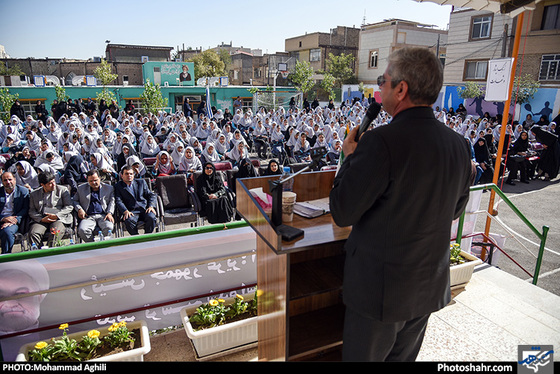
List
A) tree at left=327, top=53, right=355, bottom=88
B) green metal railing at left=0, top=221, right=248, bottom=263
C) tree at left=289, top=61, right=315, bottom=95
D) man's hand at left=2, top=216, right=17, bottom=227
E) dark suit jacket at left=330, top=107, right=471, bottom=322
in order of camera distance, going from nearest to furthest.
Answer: dark suit jacket at left=330, top=107, right=471, bottom=322
green metal railing at left=0, top=221, right=248, bottom=263
man's hand at left=2, top=216, right=17, bottom=227
tree at left=289, top=61, right=315, bottom=95
tree at left=327, top=53, right=355, bottom=88

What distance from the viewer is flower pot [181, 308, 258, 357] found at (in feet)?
8.24

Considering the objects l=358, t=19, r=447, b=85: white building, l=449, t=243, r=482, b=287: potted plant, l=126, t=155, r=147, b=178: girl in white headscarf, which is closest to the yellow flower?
l=449, t=243, r=482, b=287: potted plant

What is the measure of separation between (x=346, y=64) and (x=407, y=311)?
113ft

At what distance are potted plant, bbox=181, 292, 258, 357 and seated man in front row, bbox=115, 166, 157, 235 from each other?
104 inches

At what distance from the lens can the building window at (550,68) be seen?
18031 mm

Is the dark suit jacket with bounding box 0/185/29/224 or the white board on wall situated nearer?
the white board on wall

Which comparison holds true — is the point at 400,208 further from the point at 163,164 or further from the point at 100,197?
the point at 163,164

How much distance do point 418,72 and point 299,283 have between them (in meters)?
1.12

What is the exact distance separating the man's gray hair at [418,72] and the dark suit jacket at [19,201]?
5258mm

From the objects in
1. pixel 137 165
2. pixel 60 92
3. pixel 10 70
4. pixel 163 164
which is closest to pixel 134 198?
pixel 137 165

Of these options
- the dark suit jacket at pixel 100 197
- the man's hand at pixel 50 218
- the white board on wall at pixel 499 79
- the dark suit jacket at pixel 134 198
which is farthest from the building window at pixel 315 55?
the man's hand at pixel 50 218

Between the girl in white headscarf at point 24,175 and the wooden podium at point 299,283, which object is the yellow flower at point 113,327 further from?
the girl in white headscarf at point 24,175

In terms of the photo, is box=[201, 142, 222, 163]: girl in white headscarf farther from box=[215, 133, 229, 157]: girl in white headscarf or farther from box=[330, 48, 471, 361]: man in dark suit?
box=[330, 48, 471, 361]: man in dark suit

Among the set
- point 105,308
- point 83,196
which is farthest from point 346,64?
point 105,308
